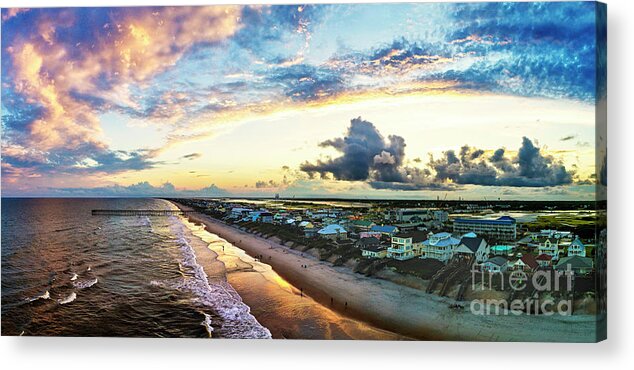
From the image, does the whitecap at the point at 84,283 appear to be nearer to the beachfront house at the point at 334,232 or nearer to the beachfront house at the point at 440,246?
the beachfront house at the point at 334,232

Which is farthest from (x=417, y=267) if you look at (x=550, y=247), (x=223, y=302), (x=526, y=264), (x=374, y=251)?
(x=223, y=302)

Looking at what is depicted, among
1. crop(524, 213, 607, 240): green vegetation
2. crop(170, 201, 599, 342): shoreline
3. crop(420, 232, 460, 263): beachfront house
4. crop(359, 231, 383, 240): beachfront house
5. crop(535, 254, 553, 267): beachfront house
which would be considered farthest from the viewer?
crop(359, 231, 383, 240): beachfront house

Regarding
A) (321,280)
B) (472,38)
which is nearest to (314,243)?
(321,280)

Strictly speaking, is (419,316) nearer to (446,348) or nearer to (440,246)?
(446,348)

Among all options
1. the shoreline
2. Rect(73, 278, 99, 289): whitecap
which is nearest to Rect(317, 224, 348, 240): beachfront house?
the shoreline

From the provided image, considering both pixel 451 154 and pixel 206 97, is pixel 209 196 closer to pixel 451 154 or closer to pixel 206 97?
pixel 206 97

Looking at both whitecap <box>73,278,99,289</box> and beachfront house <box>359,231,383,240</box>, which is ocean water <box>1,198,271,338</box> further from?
beachfront house <box>359,231,383,240</box>
